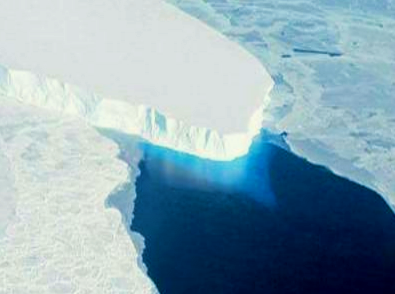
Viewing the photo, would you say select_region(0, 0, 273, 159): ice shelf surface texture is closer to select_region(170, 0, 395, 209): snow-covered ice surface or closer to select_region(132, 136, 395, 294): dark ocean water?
select_region(132, 136, 395, 294): dark ocean water

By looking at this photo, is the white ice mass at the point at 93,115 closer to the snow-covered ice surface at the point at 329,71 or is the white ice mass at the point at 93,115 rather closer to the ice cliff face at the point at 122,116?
the ice cliff face at the point at 122,116

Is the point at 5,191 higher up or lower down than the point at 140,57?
lower down

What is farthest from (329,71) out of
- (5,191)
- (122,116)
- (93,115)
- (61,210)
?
(5,191)

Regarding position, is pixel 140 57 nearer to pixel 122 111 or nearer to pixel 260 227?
pixel 122 111

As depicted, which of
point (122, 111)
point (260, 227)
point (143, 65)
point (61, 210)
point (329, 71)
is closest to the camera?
point (61, 210)

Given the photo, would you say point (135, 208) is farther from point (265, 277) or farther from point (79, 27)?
point (79, 27)

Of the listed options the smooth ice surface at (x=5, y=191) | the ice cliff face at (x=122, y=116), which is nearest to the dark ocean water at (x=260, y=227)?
the ice cliff face at (x=122, y=116)
